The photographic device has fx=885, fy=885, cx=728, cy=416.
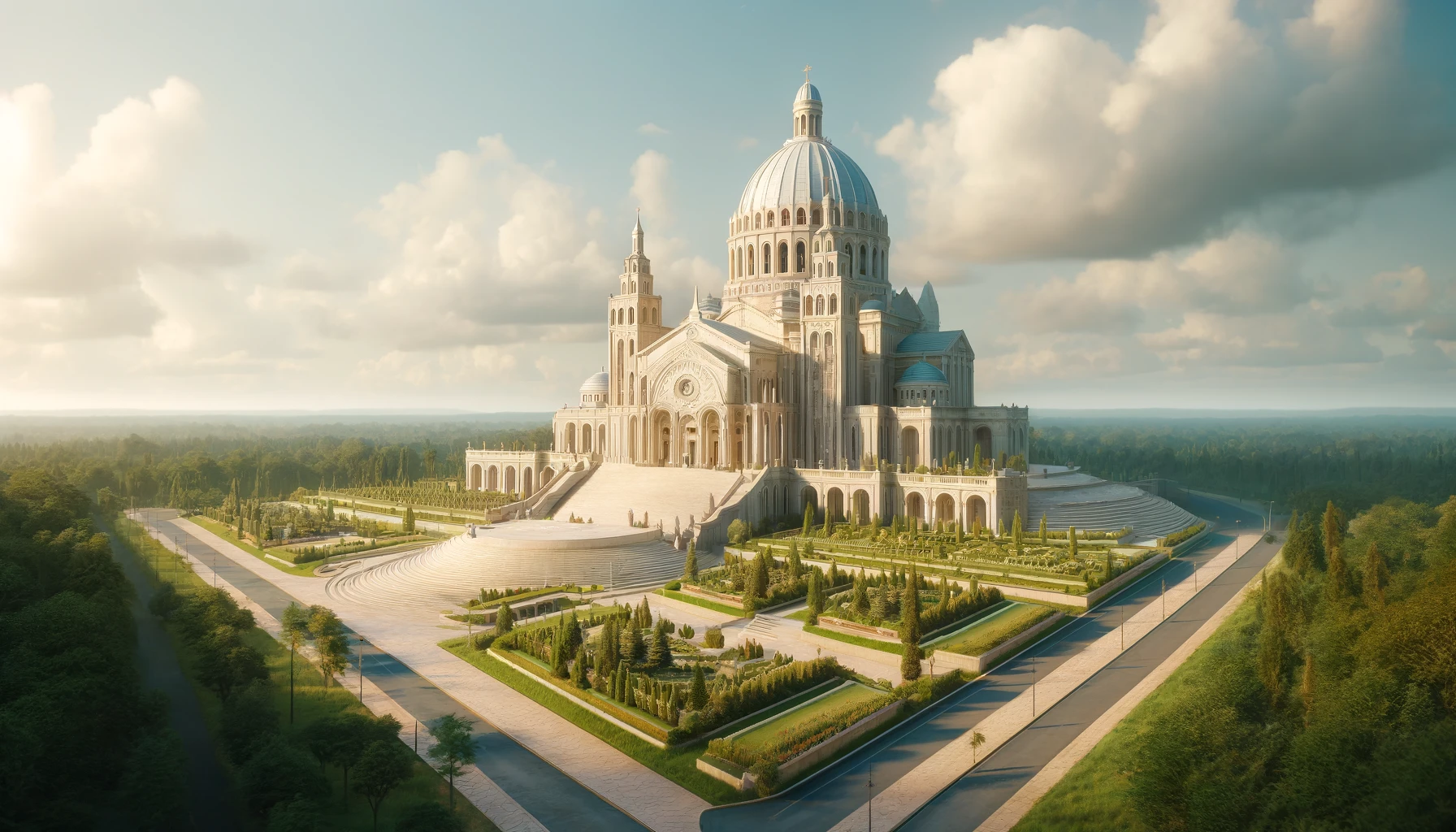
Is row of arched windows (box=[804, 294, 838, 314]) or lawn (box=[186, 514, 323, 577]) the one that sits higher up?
row of arched windows (box=[804, 294, 838, 314])

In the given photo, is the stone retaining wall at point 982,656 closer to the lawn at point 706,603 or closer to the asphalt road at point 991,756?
the asphalt road at point 991,756

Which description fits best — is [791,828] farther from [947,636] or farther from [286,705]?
[286,705]

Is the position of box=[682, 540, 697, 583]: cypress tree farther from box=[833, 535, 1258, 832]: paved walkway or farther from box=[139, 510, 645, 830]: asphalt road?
box=[833, 535, 1258, 832]: paved walkway

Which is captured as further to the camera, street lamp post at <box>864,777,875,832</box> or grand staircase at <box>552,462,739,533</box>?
grand staircase at <box>552,462,739,533</box>

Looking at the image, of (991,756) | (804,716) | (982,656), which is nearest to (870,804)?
(991,756)

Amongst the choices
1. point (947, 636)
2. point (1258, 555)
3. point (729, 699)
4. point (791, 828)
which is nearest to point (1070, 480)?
point (1258, 555)

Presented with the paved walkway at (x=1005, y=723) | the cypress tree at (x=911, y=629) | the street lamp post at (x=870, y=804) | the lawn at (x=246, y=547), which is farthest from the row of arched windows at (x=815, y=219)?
the street lamp post at (x=870, y=804)

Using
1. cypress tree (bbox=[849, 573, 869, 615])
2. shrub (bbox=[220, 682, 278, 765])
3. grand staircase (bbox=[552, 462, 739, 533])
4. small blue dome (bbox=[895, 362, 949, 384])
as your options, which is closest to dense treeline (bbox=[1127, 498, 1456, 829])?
cypress tree (bbox=[849, 573, 869, 615])
